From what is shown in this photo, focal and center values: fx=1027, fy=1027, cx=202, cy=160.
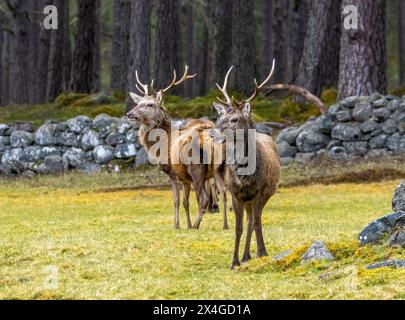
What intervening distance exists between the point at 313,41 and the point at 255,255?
18577 mm

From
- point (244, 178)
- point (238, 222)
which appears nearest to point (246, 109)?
point (244, 178)

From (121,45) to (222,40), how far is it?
3828 millimetres

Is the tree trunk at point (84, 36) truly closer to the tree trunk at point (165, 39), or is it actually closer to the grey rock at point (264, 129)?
the tree trunk at point (165, 39)

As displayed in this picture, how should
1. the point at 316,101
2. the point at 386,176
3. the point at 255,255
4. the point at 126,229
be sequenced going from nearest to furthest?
the point at 255,255, the point at 126,229, the point at 386,176, the point at 316,101

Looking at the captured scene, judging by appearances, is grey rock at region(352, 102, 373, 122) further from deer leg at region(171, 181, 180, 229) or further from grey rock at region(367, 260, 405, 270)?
grey rock at region(367, 260, 405, 270)

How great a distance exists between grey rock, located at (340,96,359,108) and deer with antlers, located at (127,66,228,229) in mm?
10421

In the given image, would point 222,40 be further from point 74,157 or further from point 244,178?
point 244,178

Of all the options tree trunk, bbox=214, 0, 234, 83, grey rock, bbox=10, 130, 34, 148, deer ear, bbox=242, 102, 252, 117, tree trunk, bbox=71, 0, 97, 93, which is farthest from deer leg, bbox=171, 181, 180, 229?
tree trunk, bbox=214, 0, 234, 83

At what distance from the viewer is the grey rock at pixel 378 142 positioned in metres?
26.6

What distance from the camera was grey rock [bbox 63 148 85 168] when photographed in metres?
28.7
